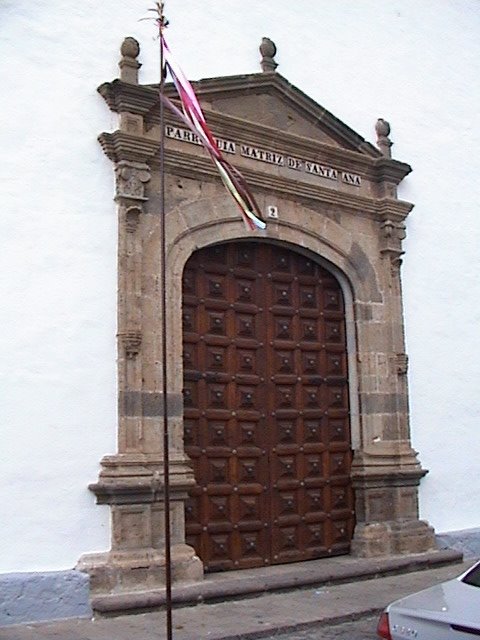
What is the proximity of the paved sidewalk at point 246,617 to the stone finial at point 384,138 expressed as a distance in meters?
4.38

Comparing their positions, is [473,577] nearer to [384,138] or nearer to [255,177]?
[255,177]

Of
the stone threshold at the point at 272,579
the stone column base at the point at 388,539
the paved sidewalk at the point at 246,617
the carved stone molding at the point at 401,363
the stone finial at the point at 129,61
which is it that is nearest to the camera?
the paved sidewalk at the point at 246,617

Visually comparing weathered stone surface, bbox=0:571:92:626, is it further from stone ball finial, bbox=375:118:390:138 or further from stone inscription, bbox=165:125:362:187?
stone ball finial, bbox=375:118:390:138

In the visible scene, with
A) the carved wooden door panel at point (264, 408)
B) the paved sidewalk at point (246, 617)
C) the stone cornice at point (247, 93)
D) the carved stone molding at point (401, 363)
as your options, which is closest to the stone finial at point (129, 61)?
the stone cornice at point (247, 93)

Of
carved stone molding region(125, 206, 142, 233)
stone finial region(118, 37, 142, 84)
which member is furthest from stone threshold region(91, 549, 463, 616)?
stone finial region(118, 37, 142, 84)

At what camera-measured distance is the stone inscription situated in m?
7.89

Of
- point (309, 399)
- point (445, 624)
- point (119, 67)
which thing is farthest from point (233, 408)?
point (445, 624)

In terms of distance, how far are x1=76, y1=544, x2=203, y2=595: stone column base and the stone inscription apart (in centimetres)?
354

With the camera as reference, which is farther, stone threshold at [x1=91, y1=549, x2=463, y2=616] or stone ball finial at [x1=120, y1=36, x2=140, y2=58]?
stone ball finial at [x1=120, y1=36, x2=140, y2=58]

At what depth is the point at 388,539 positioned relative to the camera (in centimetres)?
869

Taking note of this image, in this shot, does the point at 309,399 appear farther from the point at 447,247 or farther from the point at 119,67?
the point at 119,67

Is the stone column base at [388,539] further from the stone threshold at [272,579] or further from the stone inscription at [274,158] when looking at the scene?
the stone inscription at [274,158]

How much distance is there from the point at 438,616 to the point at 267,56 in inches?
237

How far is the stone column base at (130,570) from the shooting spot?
677cm
